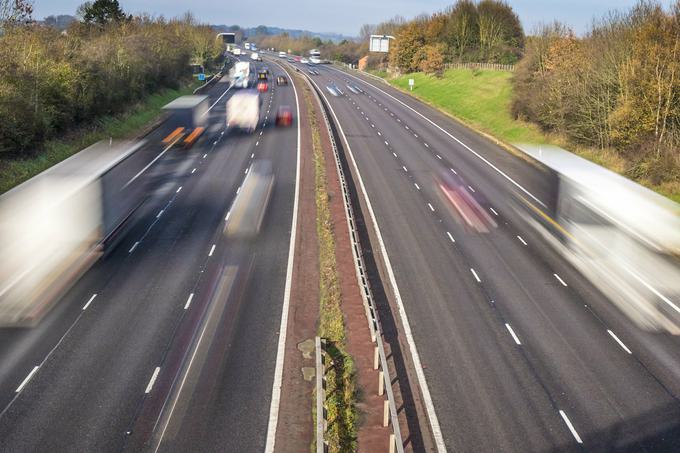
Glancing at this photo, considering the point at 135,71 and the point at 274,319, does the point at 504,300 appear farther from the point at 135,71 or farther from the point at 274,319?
the point at 135,71

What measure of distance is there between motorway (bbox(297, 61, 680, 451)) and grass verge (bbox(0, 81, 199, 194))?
824 inches

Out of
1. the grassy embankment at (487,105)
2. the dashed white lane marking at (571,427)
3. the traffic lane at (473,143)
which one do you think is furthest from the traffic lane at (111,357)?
the grassy embankment at (487,105)

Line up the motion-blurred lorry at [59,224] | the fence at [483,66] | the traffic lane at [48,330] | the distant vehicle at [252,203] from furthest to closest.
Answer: the fence at [483,66] → the distant vehicle at [252,203] → the motion-blurred lorry at [59,224] → the traffic lane at [48,330]

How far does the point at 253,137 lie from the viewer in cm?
5091

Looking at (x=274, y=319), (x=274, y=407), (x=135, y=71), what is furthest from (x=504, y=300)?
(x=135, y=71)

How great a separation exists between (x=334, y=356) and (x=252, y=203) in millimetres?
16725

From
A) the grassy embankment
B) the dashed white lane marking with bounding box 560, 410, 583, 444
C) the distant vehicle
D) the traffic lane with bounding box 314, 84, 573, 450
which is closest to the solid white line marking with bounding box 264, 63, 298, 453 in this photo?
the distant vehicle

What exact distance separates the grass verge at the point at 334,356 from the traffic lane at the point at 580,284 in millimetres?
9138

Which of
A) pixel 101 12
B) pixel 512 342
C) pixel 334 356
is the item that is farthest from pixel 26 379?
pixel 101 12

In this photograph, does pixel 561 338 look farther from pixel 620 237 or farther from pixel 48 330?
pixel 48 330

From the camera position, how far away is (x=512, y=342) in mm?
18688

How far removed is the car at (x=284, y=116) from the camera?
190 feet

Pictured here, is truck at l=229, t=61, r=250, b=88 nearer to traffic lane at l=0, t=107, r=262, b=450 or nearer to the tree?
the tree

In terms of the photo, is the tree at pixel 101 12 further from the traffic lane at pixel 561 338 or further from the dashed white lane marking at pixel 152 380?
the dashed white lane marking at pixel 152 380
